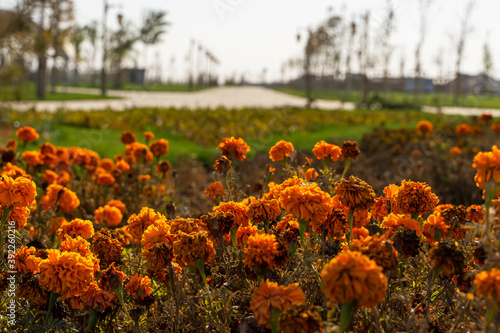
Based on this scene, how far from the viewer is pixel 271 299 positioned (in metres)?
1.28

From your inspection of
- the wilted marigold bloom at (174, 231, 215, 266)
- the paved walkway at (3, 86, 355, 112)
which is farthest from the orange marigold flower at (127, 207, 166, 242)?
the paved walkway at (3, 86, 355, 112)

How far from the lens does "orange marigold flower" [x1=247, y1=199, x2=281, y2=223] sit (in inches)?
70.3

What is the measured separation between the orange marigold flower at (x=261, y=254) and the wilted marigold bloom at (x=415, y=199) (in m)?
0.59

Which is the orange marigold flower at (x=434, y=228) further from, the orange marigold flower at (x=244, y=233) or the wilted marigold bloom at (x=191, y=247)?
the wilted marigold bloom at (x=191, y=247)

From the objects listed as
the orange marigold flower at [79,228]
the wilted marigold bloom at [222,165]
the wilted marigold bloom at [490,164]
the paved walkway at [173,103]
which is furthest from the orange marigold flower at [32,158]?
the paved walkway at [173,103]

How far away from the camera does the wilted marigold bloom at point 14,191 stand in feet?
5.63

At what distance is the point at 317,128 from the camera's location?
37.1 feet

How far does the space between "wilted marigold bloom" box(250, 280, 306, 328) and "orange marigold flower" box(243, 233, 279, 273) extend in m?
0.09

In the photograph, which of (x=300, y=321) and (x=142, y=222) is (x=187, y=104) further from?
(x=300, y=321)

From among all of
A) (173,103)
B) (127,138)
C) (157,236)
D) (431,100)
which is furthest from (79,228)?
(431,100)

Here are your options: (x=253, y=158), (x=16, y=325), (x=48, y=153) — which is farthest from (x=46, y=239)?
(x=253, y=158)

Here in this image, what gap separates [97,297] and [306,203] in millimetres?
A: 770

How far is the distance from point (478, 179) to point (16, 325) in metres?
1.69

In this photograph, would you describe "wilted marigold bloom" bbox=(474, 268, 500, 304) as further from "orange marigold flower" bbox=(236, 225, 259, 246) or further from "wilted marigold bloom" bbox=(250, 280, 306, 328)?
"orange marigold flower" bbox=(236, 225, 259, 246)
